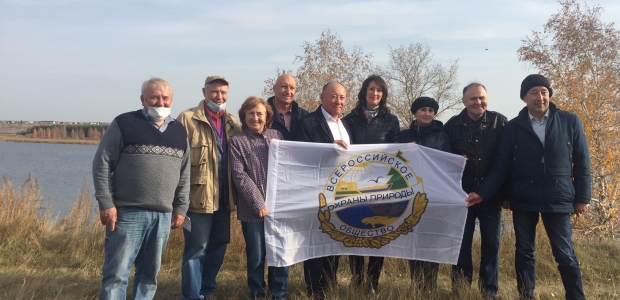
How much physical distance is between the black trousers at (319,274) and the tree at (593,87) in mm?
17289

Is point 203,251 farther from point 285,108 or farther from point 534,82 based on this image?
point 534,82

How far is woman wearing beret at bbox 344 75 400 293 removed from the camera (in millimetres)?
4910

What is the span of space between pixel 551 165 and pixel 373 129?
168 cm

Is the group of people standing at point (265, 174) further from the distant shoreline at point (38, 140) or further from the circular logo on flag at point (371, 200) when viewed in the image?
the distant shoreline at point (38, 140)

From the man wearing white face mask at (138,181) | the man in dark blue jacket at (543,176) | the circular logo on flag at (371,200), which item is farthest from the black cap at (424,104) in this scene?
the man wearing white face mask at (138,181)

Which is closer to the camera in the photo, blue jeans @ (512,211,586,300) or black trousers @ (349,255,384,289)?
blue jeans @ (512,211,586,300)

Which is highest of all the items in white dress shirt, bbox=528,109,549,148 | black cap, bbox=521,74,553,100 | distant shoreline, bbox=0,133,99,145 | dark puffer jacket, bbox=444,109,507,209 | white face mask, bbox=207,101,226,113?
black cap, bbox=521,74,553,100

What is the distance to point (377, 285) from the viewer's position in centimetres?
506

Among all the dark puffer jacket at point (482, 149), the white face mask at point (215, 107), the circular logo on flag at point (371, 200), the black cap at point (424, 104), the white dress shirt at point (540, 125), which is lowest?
the circular logo on flag at point (371, 200)

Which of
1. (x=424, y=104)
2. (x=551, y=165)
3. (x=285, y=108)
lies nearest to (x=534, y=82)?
(x=551, y=165)

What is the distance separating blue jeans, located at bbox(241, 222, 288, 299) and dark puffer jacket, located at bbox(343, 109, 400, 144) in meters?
1.35

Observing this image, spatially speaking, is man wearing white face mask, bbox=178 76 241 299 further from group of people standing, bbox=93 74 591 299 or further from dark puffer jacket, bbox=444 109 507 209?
dark puffer jacket, bbox=444 109 507 209

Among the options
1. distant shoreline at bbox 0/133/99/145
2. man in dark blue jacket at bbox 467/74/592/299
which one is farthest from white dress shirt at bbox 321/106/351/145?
distant shoreline at bbox 0/133/99/145

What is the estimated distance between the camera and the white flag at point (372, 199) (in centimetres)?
475
